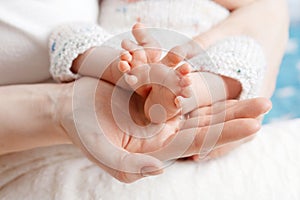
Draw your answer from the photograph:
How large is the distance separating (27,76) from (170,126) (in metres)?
0.26

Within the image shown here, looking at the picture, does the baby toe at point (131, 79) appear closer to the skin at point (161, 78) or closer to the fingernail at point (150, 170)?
the skin at point (161, 78)

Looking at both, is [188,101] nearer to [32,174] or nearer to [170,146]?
[170,146]

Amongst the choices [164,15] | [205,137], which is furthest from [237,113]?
[164,15]

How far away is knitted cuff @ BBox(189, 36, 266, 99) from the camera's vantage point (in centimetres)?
73

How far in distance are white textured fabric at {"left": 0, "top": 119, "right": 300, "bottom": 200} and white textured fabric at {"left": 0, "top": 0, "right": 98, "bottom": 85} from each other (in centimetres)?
12

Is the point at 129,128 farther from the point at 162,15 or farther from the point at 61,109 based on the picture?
the point at 162,15

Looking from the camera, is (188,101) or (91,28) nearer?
(188,101)

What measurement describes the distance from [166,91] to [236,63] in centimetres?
19

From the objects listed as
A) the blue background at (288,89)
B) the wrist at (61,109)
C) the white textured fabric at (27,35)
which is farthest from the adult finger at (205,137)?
the blue background at (288,89)

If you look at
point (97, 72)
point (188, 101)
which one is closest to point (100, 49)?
point (97, 72)

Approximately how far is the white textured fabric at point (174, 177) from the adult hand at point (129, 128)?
0.23ft

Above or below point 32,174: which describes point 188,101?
above

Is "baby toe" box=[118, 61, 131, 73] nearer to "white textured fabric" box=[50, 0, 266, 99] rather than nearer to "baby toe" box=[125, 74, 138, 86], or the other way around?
"baby toe" box=[125, 74, 138, 86]

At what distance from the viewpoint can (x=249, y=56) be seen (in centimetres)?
78
